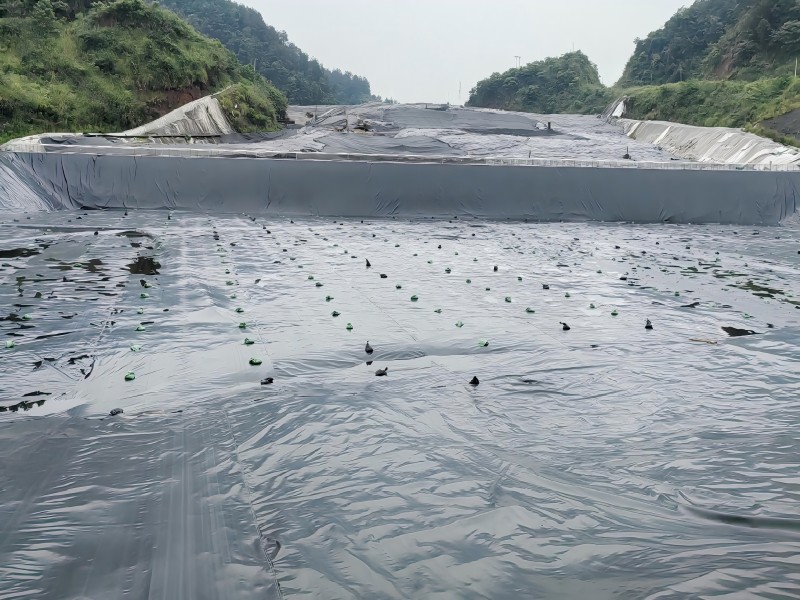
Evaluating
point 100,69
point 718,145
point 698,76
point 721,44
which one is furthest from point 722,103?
point 100,69

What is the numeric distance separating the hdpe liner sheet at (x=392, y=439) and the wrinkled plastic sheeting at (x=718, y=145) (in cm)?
820

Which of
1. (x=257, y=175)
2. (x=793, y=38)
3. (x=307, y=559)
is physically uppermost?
(x=793, y=38)

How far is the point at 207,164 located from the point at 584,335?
8.56 metres

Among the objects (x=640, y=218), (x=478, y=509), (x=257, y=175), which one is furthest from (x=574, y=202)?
(x=478, y=509)

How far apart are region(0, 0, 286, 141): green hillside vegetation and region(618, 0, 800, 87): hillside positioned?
1886 centimetres

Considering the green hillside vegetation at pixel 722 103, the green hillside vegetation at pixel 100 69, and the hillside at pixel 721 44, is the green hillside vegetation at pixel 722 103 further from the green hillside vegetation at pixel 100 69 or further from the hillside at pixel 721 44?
the green hillside vegetation at pixel 100 69

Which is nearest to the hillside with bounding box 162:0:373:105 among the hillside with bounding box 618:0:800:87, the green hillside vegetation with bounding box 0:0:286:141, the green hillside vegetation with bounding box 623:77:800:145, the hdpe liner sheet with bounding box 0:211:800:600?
the hillside with bounding box 618:0:800:87

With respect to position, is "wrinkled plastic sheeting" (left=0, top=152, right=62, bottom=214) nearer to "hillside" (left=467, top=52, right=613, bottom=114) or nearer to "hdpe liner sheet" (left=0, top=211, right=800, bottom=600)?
"hdpe liner sheet" (left=0, top=211, right=800, bottom=600)

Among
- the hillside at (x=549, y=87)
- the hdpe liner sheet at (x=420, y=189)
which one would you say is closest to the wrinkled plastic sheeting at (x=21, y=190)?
the hdpe liner sheet at (x=420, y=189)

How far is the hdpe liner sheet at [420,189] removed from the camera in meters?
11.3

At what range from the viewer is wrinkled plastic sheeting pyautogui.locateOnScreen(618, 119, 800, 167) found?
13.1m

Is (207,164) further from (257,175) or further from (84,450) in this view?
(84,450)

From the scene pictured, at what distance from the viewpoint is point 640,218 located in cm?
1184

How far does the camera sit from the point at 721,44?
98.2 feet
